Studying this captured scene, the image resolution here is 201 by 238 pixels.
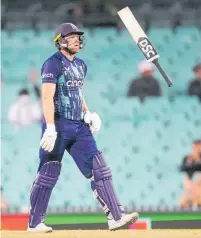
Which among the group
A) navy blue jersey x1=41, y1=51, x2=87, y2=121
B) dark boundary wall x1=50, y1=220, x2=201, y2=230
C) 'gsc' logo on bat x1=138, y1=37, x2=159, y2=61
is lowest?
dark boundary wall x1=50, y1=220, x2=201, y2=230

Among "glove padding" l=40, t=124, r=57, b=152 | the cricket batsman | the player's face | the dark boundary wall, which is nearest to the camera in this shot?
"glove padding" l=40, t=124, r=57, b=152

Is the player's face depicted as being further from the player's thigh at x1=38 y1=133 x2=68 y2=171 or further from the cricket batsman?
the player's thigh at x1=38 y1=133 x2=68 y2=171

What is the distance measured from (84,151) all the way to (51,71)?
588mm

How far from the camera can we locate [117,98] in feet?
38.7

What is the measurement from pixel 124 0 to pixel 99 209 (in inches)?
134

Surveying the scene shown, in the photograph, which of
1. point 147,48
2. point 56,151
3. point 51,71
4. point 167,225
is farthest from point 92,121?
point 167,225

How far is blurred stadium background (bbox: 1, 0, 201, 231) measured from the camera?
36.8 feet

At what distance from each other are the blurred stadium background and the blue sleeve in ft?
18.5

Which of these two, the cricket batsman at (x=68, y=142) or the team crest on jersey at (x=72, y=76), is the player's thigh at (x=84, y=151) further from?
the team crest on jersey at (x=72, y=76)

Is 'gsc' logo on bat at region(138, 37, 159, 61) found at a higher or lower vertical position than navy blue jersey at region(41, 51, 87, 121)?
higher

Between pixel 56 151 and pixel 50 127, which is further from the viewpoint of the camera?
pixel 56 151
